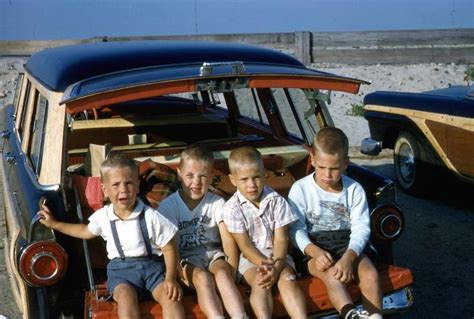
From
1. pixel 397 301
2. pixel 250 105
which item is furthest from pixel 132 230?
pixel 250 105

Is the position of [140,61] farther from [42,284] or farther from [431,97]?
[431,97]

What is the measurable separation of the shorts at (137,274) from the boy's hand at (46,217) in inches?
13.6

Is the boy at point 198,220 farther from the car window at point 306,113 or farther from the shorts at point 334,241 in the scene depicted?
the car window at point 306,113

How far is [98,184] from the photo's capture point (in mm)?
3809

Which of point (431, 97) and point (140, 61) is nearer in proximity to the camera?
point (140, 61)

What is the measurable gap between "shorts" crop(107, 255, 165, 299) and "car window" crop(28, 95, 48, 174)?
86 centimetres

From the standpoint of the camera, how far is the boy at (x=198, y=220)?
3.62m

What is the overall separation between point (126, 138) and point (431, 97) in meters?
3.50

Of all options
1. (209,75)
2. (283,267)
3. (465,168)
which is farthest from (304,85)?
(465,168)

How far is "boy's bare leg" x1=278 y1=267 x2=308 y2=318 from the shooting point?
341 centimetres

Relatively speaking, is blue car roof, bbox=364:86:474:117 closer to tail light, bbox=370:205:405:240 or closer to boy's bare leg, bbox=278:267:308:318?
tail light, bbox=370:205:405:240

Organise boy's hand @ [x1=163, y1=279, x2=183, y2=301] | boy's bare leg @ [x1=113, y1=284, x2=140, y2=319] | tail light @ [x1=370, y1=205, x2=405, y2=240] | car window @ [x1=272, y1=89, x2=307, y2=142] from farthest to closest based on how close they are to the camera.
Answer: car window @ [x1=272, y1=89, x2=307, y2=142] < tail light @ [x1=370, y1=205, x2=405, y2=240] < boy's hand @ [x1=163, y1=279, x2=183, y2=301] < boy's bare leg @ [x1=113, y1=284, x2=140, y2=319]

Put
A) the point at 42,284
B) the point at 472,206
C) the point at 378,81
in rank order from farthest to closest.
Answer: the point at 378,81
the point at 472,206
the point at 42,284

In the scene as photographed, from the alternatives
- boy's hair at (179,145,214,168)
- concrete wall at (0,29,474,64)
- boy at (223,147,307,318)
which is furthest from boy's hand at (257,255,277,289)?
concrete wall at (0,29,474,64)
